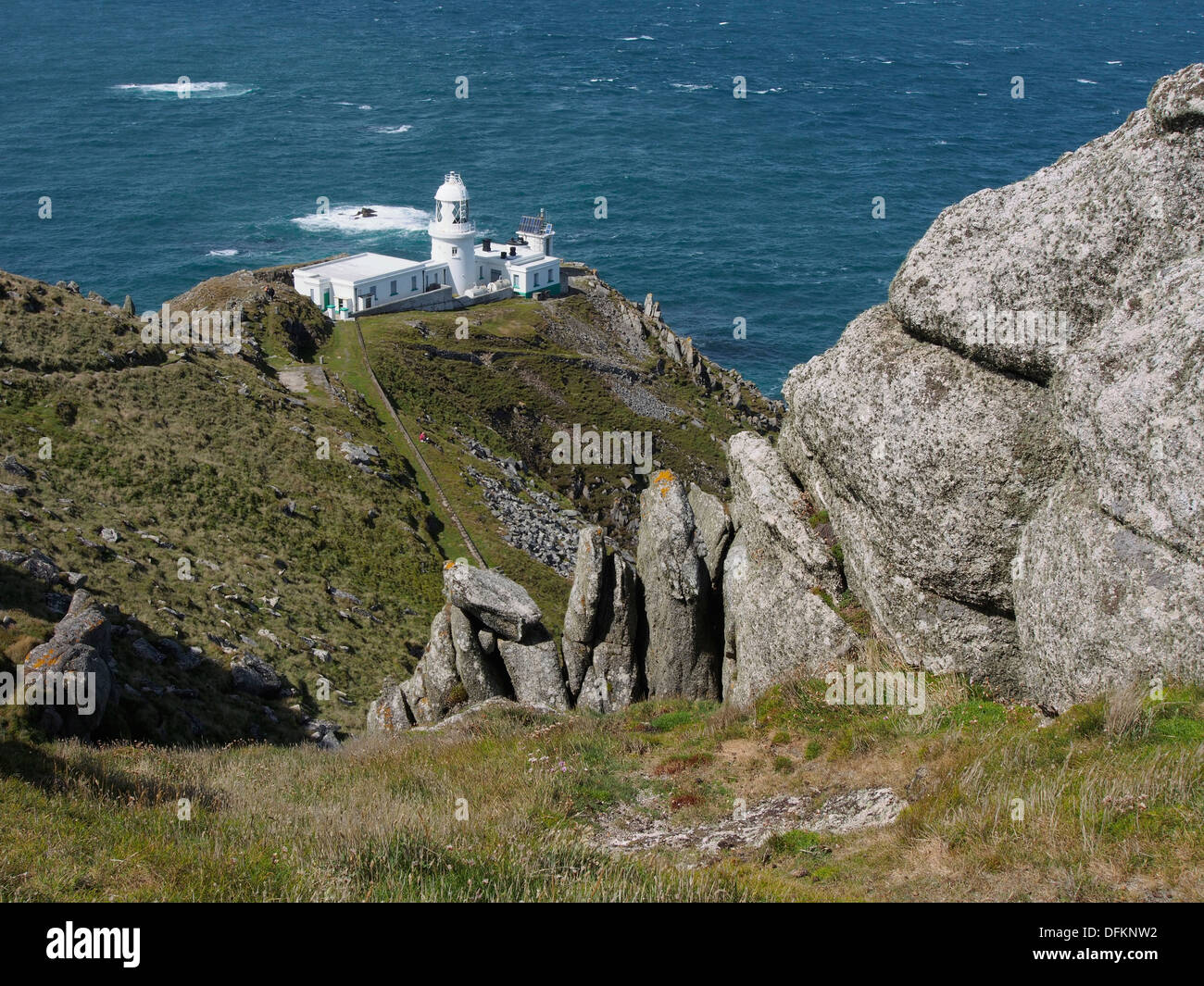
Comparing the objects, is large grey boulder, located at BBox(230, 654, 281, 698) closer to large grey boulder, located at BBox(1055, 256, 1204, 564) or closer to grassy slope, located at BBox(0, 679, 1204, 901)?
grassy slope, located at BBox(0, 679, 1204, 901)

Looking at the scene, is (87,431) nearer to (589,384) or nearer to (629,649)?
(629,649)

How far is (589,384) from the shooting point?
104125 mm

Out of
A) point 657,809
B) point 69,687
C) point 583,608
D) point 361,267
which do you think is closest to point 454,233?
point 361,267

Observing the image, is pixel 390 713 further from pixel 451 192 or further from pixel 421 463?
pixel 451 192

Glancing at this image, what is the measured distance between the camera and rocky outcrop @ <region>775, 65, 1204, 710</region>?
49.1ft

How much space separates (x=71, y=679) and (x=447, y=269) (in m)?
101

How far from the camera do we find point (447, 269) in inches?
4727

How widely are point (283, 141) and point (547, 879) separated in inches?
7916

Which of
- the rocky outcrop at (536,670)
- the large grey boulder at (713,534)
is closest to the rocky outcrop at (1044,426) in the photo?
the large grey boulder at (713,534)

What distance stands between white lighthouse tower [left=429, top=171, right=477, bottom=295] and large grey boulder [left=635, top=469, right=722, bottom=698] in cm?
9745

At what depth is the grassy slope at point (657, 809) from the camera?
1123cm

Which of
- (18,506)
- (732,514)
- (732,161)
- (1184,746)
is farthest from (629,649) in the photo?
(732,161)

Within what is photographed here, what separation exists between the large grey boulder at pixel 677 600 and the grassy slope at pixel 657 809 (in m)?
6.25

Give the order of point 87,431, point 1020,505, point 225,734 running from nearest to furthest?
point 1020,505 → point 225,734 → point 87,431
